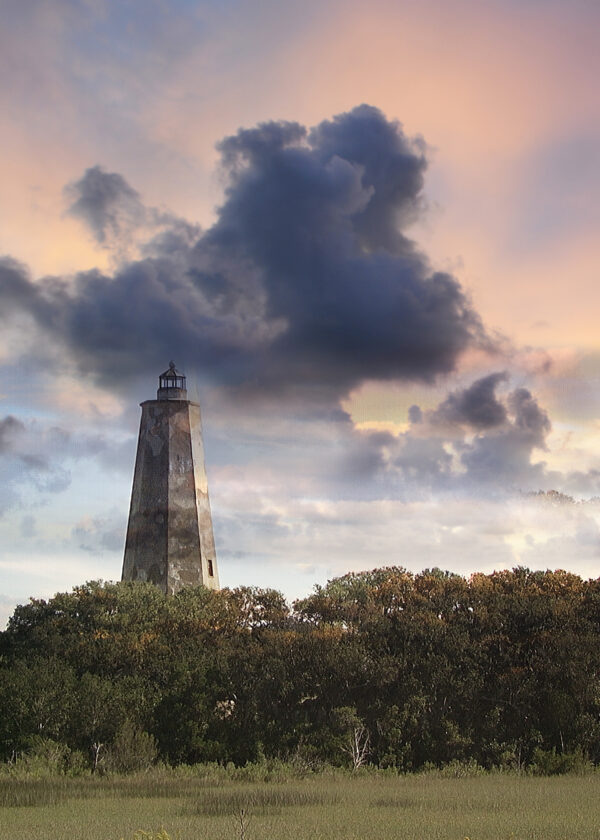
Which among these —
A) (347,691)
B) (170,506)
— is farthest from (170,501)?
(347,691)

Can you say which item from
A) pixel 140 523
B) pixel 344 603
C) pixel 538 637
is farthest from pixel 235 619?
pixel 140 523

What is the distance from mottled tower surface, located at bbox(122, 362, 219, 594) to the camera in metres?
43.8

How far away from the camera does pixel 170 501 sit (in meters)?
44.2

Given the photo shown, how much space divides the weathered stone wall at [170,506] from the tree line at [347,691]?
41.4 feet

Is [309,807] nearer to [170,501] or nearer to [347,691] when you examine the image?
[347,691]

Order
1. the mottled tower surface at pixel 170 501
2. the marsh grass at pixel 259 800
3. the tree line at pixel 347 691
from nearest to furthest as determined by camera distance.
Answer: the marsh grass at pixel 259 800, the tree line at pixel 347 691, the mottled tower surface at pixel 170 501

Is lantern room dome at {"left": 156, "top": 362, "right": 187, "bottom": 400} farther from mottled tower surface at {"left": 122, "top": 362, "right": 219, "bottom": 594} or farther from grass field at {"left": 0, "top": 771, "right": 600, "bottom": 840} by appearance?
grass field at {"left": 0, "top": 771, "right": 600, "bottom": 840}

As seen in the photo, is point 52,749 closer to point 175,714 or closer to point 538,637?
point 175,714

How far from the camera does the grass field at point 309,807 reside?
1667cm

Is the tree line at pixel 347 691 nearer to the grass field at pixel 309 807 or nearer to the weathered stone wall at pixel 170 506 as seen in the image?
the grass field at pixel 309 807

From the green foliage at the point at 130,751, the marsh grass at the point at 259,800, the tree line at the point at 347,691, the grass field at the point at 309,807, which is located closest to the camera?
the grass field at the point at 309,807

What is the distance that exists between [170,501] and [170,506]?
0.22m

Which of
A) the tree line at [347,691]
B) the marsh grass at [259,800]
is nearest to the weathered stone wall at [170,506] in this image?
the tree line at [347,691]

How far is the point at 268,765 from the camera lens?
86.0 ft
